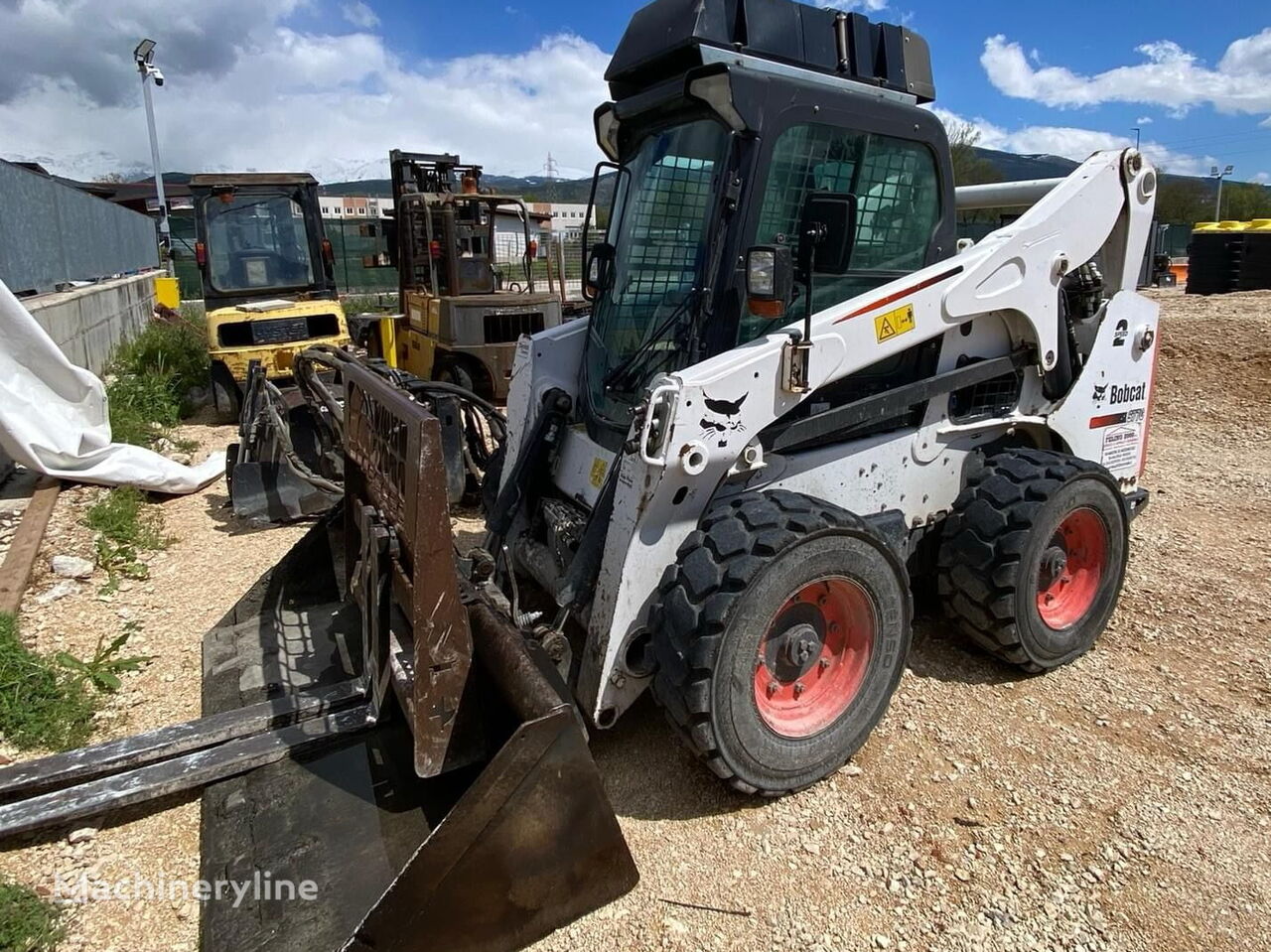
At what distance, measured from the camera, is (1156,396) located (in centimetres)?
898

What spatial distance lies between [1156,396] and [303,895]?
373 inches

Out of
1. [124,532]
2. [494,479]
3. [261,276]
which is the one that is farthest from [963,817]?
[261,276]

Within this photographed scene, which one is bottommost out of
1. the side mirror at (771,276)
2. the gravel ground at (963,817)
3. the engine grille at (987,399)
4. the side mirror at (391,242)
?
the gravel ground at (963,817)

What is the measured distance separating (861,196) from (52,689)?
3.86m

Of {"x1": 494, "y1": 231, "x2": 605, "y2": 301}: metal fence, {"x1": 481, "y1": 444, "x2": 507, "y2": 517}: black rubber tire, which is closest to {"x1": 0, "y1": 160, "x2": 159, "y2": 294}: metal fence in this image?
{"x1": 481, "y1": 444, "x2": 507, "y2": 517}: black rubber tire

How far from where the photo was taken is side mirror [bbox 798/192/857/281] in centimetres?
267

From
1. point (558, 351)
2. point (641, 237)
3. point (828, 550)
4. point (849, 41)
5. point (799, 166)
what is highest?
point (849, 41)

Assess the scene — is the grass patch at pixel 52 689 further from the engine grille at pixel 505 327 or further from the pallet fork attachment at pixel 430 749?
the engine grille at pixel 505 327

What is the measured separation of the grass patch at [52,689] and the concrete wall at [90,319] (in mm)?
4262

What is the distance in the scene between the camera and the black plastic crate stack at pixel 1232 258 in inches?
567

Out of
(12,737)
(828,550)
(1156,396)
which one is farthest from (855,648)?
(1156,396)

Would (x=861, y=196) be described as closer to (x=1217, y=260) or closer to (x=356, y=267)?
(x=1217, y=260)

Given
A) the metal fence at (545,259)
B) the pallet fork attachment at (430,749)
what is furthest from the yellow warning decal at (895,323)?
the metal fence at (545,259)

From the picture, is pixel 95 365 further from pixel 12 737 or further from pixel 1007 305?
pixel 1007 305
